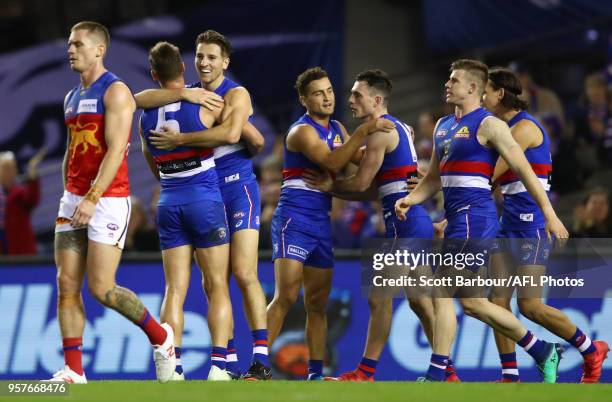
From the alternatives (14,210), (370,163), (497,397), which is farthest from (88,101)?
(14,210)

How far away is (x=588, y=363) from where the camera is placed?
11.2 m

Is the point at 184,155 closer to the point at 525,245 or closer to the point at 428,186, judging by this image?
the point at 428,186

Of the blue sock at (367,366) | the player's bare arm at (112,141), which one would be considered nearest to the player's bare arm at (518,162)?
the blue sock at (367,366)

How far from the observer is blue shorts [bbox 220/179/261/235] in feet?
35.6

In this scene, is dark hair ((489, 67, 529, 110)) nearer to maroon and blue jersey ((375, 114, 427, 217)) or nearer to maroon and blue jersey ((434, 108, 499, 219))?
maroon and blue jersey ((434, 108, 499, 219))

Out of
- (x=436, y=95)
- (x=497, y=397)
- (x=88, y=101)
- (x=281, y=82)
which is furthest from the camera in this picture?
(x=436, y=95)

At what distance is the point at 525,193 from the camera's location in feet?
36.9

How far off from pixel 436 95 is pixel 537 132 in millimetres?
9803

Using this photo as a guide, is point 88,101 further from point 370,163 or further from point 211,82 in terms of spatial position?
point 370,163

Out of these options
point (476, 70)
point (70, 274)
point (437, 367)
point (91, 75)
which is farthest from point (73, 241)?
point (476, 70)

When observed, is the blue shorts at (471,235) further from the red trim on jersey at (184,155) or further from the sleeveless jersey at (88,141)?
the sleeveless jersey at (88,141)

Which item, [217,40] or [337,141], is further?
[337,141]

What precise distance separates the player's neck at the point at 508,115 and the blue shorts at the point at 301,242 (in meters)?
1.80

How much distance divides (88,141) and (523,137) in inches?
149
